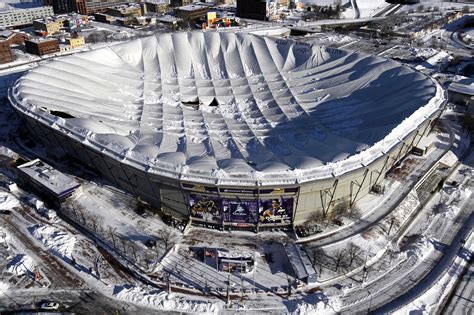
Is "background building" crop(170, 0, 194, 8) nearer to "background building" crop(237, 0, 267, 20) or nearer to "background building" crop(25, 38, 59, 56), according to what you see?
"background building" crop(237, 0, 267, 20)

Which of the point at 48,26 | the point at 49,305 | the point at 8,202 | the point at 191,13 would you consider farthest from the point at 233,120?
the point at 191,13

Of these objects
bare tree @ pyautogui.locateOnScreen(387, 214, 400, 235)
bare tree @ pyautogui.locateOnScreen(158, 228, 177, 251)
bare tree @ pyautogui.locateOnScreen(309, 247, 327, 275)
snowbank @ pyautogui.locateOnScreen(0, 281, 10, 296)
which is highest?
bare tree @ pyautogui.locateOnScreen(387, 214, 400, 235)

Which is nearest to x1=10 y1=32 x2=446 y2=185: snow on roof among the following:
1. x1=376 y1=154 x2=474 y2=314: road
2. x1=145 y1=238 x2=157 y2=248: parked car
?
A: x1=145 y1=238 x2=157 y2=248: parked car

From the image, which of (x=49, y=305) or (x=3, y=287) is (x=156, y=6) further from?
(x=49, y=305)

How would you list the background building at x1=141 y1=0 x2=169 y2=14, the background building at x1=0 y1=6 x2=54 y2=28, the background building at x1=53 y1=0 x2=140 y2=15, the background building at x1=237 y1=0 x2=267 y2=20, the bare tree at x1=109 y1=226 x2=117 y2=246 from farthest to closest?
1. the background building at x1=141 y1=0 x2=169 y2=14
2. the background building at x1=53 y1=0 x2=140 y2=15
3. the background building at x1=237 y1=0 x2=267 y2=20
4. the background building at x1=0 y1=6 x2=54 y2=28
5. the bare tree at x1=109 y1=226 x2=117 y2=246

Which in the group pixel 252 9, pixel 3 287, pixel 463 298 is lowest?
pixel 3 287
